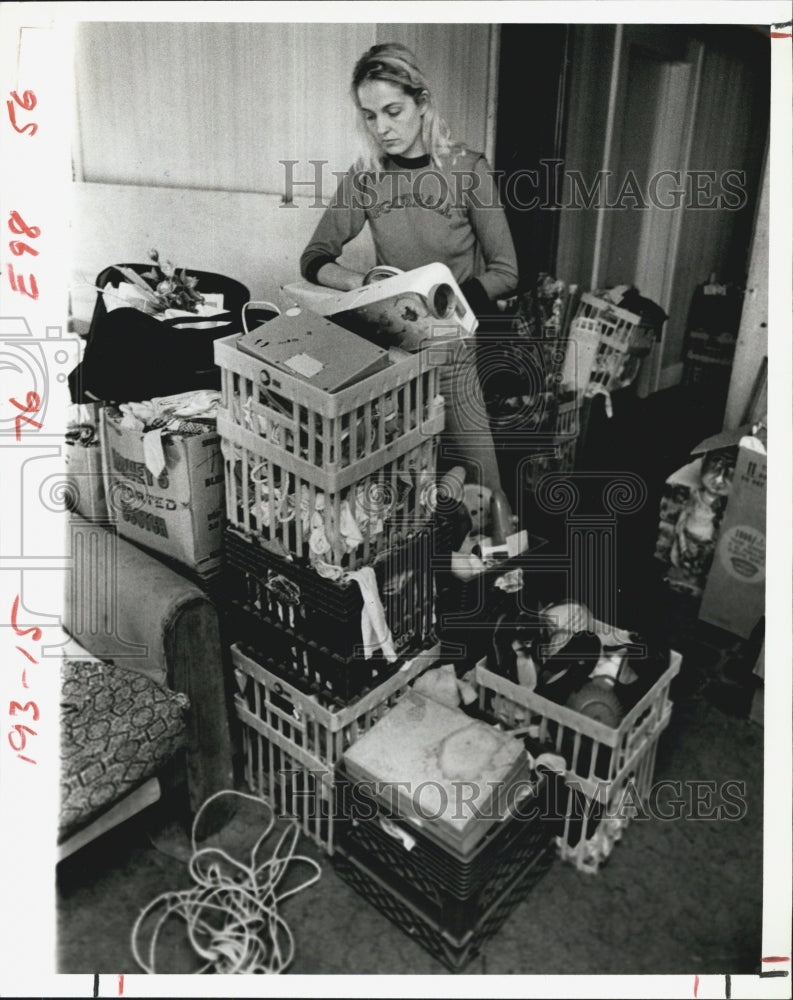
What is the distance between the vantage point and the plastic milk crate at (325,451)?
1.42 metres

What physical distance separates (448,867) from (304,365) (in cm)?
92

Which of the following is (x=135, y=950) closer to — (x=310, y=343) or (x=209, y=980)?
(x=209, y=980)

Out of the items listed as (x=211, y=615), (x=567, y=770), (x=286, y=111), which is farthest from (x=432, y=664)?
(x=286, y=111)

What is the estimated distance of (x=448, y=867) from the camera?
55.8 inches

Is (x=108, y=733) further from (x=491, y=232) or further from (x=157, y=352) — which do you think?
(x=491, y=232)

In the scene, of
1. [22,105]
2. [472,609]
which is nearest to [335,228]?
[22,105]

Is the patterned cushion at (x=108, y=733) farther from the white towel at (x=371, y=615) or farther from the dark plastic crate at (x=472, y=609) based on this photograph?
the dark plastic crate at (x=472, y=609)

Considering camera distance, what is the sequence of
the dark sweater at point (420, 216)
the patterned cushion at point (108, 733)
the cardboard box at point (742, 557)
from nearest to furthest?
1. the patterned cushion at point (108, 733)
2. the dark sweater at point (420, 216)
3. the cardboard box at point (742, 557)

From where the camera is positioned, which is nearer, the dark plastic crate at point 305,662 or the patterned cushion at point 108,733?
the patterned cushion at point 108,733

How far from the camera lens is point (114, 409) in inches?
62.1

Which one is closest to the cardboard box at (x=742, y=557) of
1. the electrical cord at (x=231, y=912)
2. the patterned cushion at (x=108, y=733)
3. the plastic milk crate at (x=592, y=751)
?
the plastic milk crate at (x=592, y=751)

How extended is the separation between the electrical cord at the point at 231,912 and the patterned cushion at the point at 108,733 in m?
0.23

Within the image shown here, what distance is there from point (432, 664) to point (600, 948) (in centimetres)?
63

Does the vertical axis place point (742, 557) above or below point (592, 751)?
above
